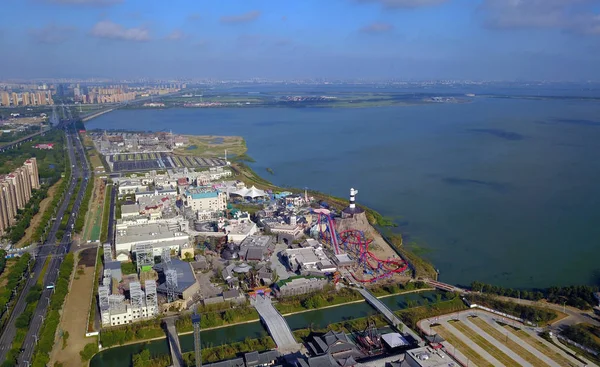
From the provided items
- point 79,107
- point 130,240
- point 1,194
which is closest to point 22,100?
point 79,107

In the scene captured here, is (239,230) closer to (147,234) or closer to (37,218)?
(147,234)

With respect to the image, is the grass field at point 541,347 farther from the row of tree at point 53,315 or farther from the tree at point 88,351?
the row of tree at point 53,315

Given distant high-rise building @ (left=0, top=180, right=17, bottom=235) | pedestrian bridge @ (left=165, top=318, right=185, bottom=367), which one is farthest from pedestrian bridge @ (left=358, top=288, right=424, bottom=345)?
distant high-rise building @ (left=0, top=180, right=17, bottom=235)

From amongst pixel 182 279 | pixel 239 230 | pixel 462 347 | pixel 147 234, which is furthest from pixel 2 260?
pixel 462 347

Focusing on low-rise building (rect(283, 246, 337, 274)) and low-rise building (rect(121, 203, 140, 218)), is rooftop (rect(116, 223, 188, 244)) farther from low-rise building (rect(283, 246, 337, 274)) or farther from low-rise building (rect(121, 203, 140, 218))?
low-rise building (rect(283, 246, 337, 274))

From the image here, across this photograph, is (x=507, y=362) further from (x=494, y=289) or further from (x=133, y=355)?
(x=133, y=355)

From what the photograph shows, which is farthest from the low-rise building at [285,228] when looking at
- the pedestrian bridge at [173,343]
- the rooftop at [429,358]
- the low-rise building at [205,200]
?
the rooftop at [429,358]
